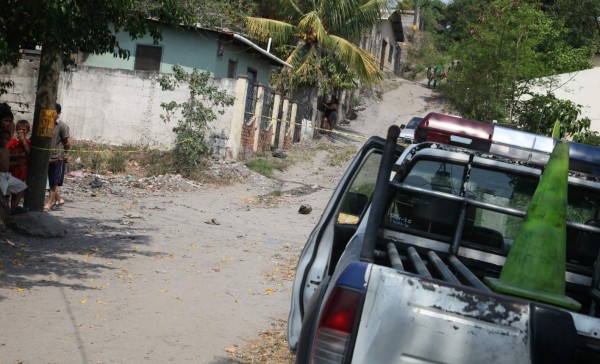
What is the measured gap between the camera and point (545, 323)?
8.93 feet

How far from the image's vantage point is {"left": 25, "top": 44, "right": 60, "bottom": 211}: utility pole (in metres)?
10.6

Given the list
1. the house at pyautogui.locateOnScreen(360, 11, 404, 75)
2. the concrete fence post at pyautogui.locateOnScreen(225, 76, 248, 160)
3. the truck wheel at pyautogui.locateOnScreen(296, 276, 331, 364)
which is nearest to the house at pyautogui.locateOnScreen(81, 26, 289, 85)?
the concrete fence post at pyautogui.locateOnScreen(225, 76, 248, 160)

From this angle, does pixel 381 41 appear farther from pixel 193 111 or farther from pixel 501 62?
pixel 193 111

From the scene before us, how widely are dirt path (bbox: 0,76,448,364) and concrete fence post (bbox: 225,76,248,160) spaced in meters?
3.79

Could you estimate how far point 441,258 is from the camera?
518 centimetres

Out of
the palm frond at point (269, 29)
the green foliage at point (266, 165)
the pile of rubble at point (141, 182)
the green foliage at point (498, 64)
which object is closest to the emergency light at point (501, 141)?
the pile of rubble at point (141, 182)

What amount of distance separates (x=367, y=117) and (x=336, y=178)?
15.8 m

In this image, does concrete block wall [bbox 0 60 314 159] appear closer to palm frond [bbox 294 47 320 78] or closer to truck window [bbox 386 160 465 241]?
palm frond [bbox 294 47 320 78]

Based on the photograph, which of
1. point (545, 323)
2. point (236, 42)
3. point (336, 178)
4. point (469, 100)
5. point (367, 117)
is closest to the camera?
point (545, 323)

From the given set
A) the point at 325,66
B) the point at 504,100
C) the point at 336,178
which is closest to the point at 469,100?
the point at 504,100

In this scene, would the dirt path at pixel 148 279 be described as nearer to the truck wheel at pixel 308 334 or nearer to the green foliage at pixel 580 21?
the truck wheel at pixel 308 334

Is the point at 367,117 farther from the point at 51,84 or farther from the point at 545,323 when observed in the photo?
the point at 545,323

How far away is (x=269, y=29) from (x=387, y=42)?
23.2 metres

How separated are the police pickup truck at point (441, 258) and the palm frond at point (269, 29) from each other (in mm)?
20897
